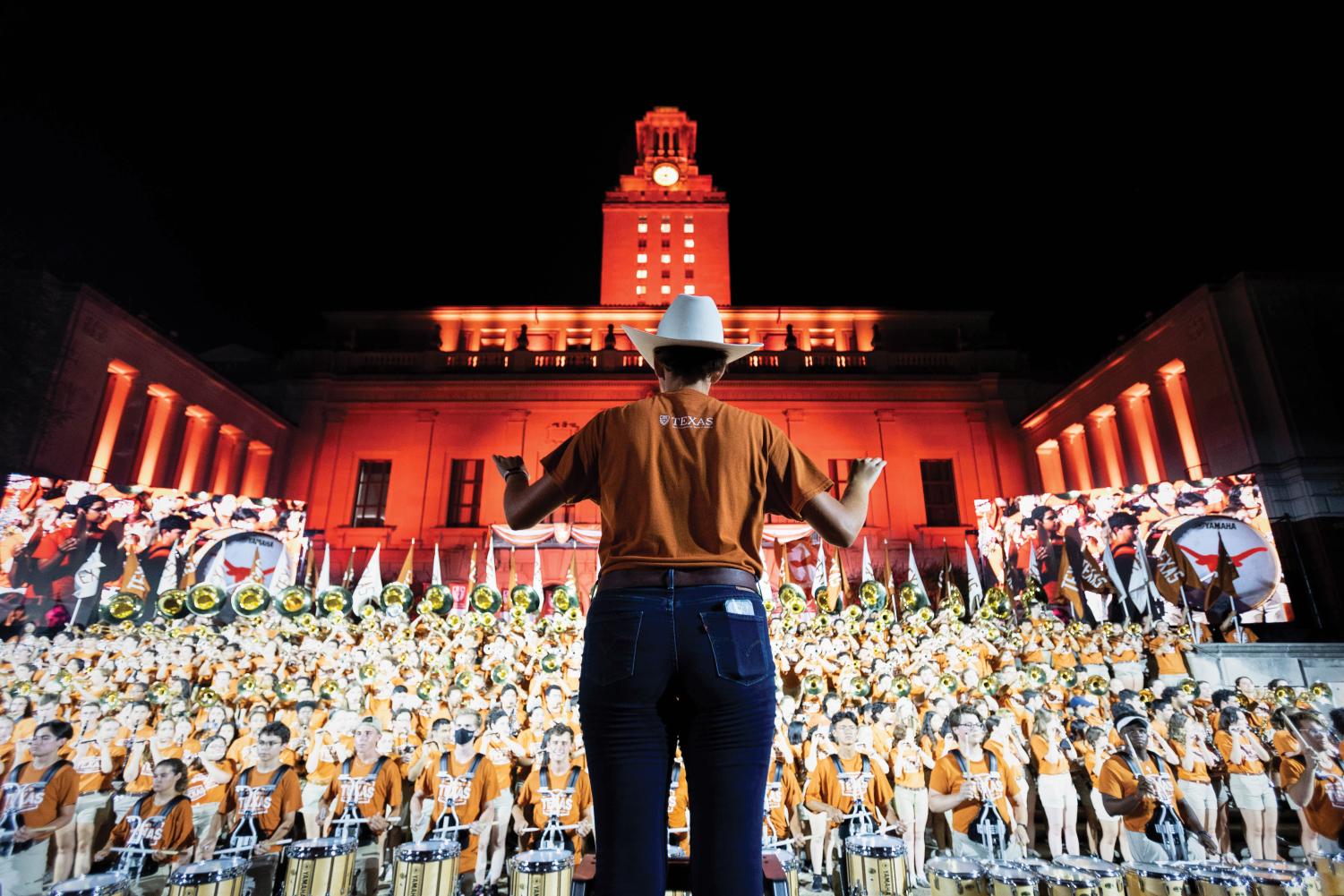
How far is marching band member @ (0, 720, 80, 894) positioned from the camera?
5.54m

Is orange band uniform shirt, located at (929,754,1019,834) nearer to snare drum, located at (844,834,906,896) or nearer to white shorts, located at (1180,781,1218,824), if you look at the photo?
white shorts, located at (1180,781,1218,824)

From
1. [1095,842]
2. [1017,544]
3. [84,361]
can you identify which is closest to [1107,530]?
[1017,544]

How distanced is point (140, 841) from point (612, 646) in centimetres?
661

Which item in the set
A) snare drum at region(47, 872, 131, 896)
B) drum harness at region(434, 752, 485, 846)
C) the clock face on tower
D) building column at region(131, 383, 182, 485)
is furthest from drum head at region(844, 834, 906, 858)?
the clock face on tower

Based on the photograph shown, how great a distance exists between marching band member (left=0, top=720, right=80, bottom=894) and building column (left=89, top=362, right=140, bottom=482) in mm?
15232

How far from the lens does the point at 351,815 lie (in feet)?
19.6

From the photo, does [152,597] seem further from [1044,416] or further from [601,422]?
[1044,416]

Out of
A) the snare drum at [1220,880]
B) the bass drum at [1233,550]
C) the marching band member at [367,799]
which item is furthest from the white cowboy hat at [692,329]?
the bass drum at [1233,550]

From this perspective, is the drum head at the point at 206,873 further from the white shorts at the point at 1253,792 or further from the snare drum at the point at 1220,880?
the white shorts at the point at 1253,792

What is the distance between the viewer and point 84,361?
57.1 ft

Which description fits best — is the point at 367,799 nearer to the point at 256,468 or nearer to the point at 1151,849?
the point at 1151,849

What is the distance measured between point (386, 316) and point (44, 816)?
1132 inches

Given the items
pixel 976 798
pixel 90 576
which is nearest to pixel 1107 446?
pixel 976 798

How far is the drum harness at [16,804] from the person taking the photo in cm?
557
